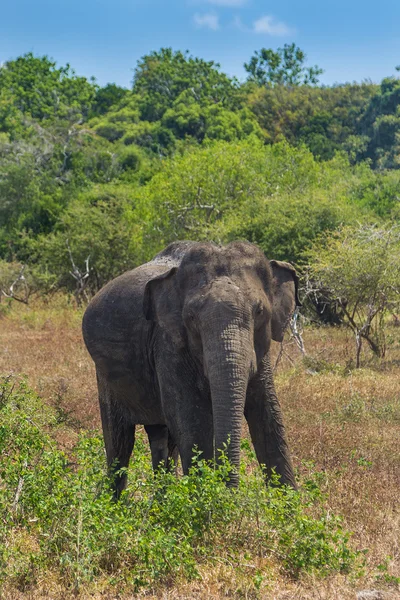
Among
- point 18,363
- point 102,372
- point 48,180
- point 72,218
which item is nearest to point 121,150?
point 48,180

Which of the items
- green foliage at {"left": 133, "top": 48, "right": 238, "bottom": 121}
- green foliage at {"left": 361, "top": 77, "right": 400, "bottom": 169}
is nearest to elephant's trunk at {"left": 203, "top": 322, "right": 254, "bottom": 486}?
green foliage at {"left": 361, "top": 77, "right": 400, "bottom": 169}

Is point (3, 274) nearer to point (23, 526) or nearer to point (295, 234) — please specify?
point (295, 234)

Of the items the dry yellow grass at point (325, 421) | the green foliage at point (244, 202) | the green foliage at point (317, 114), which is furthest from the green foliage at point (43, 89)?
the dry yellow grass at point (325, 421)

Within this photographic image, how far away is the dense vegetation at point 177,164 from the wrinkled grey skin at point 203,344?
47.0 ft

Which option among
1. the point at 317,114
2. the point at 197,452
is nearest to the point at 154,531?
the point at 197,452

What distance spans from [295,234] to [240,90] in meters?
56.3

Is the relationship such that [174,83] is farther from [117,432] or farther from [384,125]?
[117,432]

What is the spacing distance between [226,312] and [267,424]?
1059 mm

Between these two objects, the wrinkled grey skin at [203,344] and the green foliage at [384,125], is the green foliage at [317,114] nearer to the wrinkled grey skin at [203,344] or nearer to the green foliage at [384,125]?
the green foliage at [384,125]

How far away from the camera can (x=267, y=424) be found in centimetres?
686

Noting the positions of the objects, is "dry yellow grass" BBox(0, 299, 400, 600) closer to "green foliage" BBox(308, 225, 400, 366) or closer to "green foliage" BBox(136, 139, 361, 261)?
"green foliage" BBox(308, 225, 400, 366)

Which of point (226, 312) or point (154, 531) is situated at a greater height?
point (226, 312)

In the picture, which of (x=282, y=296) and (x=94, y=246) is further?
(x=94, y=246)

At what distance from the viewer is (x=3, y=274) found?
2852 centimetres
